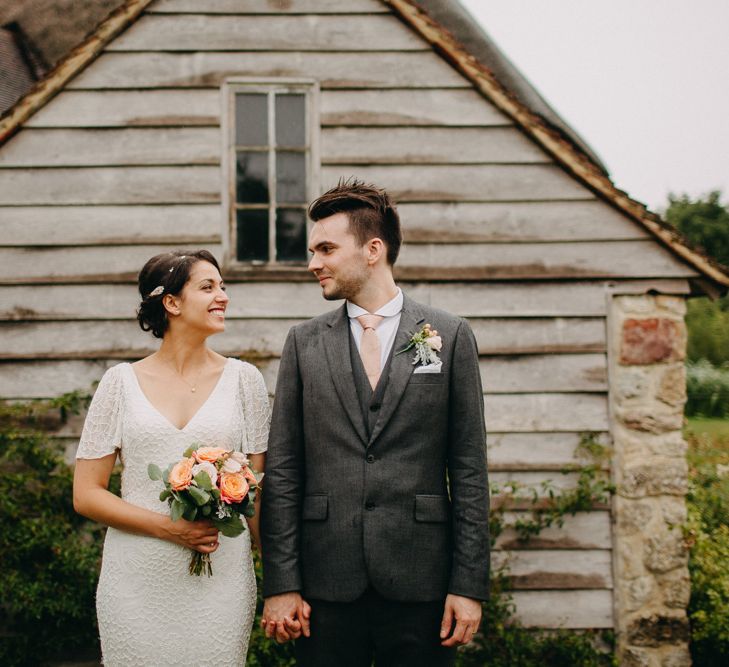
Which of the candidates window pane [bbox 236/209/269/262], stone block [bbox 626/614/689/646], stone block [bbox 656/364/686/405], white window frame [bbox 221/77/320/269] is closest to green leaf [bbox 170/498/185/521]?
white window frame [bbox 221/77/320/269]

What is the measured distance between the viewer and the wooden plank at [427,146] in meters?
5.02

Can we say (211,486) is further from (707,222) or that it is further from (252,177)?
(707,222)

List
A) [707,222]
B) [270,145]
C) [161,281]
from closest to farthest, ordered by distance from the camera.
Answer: [161,281] → [270,145] → [707,222]

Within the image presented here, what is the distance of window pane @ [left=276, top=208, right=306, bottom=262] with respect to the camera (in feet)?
16.8

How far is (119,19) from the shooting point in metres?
4.84

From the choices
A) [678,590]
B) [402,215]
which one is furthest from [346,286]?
[678,590]

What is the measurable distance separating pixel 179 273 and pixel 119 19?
2.80m

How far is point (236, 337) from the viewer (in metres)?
4.97

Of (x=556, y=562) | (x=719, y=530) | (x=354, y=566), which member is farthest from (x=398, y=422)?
(x=719, y=530)

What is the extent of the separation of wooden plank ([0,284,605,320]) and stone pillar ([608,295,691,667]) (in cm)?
41

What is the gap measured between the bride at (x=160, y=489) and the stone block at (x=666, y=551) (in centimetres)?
310

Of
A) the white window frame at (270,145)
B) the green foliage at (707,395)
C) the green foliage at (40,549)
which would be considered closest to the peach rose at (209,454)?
the green foliage at (40,549)

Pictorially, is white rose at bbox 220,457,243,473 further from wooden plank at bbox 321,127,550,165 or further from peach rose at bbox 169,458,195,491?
wooden plank at bbox 321,127,550,165

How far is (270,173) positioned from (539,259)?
2003 mm
